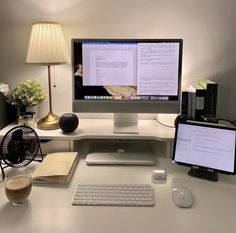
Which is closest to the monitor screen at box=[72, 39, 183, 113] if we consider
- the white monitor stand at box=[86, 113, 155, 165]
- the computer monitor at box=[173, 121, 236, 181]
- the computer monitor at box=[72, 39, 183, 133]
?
the computer monitor at box=[72, 39, 183, 133]

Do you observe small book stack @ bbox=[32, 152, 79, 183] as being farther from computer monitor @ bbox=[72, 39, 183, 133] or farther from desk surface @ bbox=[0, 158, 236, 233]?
computer monitor @ bbox=[72, 39, 183, 133]

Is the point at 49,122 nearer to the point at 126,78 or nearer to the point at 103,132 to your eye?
the point at 103,132

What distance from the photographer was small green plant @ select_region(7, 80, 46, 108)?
1.60 metres

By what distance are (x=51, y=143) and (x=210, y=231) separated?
0.91m

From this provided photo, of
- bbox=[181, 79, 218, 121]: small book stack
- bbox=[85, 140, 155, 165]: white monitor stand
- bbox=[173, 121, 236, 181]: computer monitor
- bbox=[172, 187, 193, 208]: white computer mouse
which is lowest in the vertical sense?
bbox=[172, 187, 193, 208]: white computer mouse

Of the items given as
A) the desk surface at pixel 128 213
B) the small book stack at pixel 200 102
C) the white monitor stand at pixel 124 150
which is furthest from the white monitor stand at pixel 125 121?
the desk surface at pixel 128 213

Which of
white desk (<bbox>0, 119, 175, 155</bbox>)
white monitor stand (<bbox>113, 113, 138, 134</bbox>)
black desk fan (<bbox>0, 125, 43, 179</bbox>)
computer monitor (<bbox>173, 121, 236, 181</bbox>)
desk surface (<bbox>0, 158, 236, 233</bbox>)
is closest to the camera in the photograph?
desk surface (<bbox>0, 158, 236, 233</bbox>)

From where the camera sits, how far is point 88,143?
1.74m

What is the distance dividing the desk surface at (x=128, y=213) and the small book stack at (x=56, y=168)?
0.04 metres

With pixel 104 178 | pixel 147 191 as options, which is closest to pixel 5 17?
pixel 104 178

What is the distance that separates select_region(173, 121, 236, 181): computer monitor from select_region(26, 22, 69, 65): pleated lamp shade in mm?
730

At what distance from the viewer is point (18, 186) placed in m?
1.14

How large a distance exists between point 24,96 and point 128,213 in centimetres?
88

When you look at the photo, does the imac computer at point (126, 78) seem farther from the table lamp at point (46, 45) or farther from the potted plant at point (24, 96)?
the potted plant at point (24, 96)
